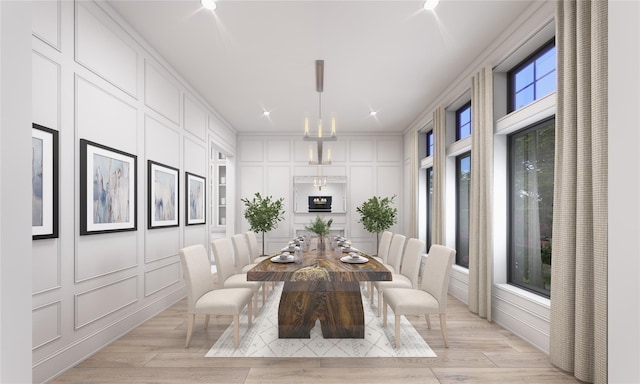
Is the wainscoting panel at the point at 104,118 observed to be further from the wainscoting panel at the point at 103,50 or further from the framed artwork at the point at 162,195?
the framed artwork at the point at 162,195

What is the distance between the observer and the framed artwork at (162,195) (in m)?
3.68

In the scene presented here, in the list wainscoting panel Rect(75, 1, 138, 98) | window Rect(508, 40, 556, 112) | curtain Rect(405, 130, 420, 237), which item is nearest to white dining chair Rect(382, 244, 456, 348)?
window Rect(508, 40, 556, 112)

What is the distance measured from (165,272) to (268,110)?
3.24 metres

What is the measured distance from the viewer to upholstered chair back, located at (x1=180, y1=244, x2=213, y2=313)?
2873 millimetres

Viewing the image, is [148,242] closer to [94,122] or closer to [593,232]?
[94,122]

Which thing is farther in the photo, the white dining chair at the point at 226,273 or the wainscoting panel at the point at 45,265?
the white dining chair at the point at 226,273

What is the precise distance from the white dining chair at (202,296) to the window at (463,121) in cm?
384

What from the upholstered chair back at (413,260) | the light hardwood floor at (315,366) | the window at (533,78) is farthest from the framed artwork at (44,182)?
the window at (533,78)

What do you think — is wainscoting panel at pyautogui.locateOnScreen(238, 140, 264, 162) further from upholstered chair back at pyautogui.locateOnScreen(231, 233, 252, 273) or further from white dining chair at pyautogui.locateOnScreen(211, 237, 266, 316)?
white dining chair at pyautogui.locateOnScreen(211, 237, 266, 316)

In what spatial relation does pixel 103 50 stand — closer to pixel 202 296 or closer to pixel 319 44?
pixel 319 44

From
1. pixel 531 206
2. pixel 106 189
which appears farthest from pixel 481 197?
pixel 106 189

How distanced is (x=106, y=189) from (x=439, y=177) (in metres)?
4.37
